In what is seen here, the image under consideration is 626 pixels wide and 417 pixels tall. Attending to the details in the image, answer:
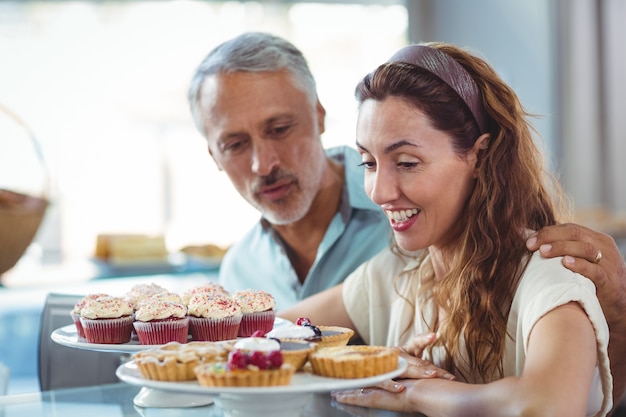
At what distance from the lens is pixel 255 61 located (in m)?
2.46

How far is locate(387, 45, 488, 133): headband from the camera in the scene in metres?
1.63

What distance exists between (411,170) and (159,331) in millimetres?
599

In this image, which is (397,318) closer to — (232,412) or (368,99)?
(368,99)

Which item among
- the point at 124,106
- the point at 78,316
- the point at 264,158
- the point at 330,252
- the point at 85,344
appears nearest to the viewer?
the point at 85,344

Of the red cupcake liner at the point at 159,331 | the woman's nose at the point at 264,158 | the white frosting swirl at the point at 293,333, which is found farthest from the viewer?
the woman's nose at the point at 264,158

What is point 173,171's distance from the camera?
4.23 meters

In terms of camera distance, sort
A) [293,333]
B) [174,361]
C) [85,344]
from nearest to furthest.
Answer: [174,361] < [293,333] < [85,344]

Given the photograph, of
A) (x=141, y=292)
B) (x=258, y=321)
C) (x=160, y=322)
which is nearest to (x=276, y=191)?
(x=141, y=292)

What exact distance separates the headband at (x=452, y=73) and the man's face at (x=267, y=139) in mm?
793

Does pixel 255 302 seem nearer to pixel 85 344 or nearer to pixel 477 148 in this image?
pixel 85 344

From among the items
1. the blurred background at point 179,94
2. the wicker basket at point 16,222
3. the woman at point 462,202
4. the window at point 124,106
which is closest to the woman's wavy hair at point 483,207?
the woman at point 462,202

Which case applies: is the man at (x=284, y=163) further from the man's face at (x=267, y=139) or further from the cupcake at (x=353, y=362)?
the cupcake at (x=353, y=362)

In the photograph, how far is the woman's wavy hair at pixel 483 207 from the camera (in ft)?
5.32

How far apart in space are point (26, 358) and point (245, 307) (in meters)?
2.57
